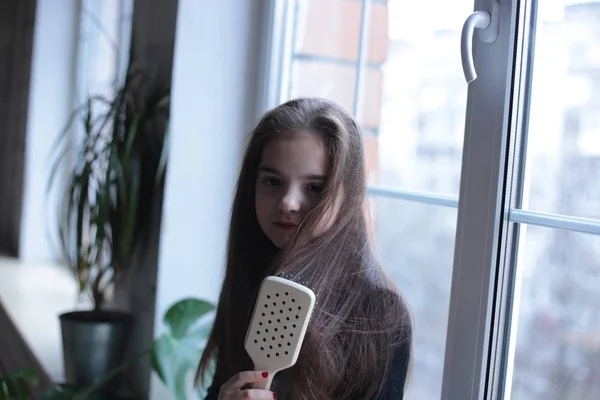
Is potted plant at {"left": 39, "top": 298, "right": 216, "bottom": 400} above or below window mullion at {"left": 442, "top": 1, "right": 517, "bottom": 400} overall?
below

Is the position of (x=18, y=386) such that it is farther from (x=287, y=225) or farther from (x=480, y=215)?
(x=480, y=215)

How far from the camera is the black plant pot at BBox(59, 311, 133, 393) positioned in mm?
1937

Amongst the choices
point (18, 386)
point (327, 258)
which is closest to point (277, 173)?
point (327, 258)

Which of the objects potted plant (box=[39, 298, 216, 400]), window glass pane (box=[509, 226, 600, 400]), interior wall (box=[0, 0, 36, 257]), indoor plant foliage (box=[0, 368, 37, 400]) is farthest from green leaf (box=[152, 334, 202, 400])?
interior wall (box=[0, 0, 36, 257])

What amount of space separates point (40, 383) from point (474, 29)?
5.84 feet

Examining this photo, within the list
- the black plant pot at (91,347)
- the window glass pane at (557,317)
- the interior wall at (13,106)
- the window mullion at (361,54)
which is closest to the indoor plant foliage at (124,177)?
the black plant pot at (91,347)

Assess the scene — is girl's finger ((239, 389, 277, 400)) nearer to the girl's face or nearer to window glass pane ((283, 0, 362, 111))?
the girl's face

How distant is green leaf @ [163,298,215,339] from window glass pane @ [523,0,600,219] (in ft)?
2.64

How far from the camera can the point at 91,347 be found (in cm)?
194

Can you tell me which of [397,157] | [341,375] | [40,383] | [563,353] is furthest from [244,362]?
[40,383]

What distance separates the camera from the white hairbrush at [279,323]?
34.5 inches

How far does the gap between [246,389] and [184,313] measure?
676mm

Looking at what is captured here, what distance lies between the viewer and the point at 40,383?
223 cm

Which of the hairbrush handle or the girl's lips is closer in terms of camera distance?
the hairbrush handle
